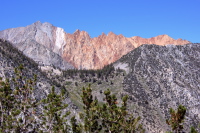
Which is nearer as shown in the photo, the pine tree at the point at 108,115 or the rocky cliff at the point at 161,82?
the pine tree at the point at 108,115

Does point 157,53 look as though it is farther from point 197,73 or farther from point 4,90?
point 4,90

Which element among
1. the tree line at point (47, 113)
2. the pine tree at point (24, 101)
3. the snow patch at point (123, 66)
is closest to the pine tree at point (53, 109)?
the tree line at point (47, 113)

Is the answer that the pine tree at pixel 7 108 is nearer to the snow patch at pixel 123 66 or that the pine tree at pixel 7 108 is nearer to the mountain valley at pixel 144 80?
the mountain valley at pixel 144 80

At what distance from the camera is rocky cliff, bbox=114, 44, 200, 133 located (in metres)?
123

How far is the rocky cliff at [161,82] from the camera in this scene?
123 m

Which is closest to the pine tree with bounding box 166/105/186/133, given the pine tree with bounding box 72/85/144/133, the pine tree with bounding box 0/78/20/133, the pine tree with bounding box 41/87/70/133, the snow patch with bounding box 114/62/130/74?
the pine tree with bounding box 72/85/144/133

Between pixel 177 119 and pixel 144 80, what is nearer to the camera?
pixel 177 119

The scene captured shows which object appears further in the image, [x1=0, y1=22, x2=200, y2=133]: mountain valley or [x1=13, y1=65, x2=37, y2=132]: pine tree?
[x1=0, y1=22, x2=200, y2=133]: mountain valley

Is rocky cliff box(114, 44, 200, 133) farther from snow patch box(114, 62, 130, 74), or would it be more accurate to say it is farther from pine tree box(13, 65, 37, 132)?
pine tree box(13, 65, 37, 132)

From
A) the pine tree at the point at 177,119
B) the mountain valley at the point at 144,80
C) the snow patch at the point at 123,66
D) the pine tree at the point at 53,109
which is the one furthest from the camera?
the snow patch at the point at 123,66

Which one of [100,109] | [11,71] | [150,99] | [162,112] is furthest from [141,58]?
[100,109]

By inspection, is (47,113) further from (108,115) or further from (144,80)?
(144,80)

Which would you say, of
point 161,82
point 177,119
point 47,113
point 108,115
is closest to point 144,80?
point 161,82

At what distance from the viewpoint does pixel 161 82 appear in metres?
146
